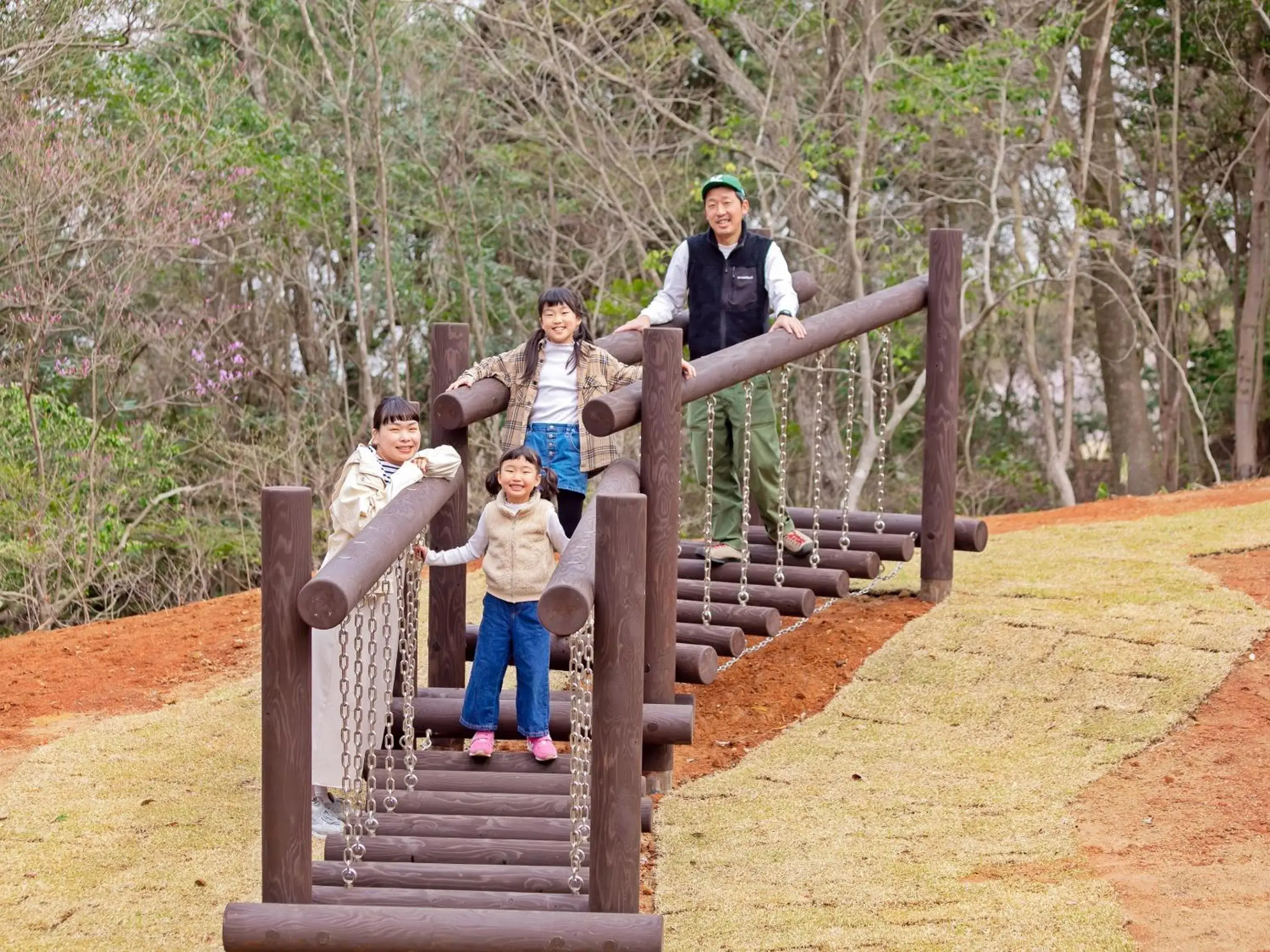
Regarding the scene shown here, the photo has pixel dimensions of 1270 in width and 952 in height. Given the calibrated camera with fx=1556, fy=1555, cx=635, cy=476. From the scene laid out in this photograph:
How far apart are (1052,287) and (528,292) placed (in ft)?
18.1

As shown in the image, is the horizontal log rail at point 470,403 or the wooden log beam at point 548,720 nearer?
the wooden log beam at point 548,720

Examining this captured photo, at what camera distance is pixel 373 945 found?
400cm

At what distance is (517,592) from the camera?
516 cm

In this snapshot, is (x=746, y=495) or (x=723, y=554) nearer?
(x=746, y=495)

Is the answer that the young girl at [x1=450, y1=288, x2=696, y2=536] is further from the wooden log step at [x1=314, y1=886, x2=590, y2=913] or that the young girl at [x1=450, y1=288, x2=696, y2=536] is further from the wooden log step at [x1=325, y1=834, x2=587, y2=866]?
the wooden log step at [x1=314, y1=886, x2=590, y2=913]

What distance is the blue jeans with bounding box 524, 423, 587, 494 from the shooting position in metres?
5.91

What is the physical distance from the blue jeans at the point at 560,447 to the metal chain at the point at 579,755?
127 cm

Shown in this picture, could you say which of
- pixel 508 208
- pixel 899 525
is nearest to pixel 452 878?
pixel 899 525

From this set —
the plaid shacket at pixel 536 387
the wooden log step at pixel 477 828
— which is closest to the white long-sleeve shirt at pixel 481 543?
the plaid shacket at pixel 536 387

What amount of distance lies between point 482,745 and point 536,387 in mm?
1419

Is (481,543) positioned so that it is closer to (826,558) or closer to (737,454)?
(737,454)

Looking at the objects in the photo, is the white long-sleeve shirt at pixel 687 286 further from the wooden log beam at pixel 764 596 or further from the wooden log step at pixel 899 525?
the wooden log step at pixel 899 525

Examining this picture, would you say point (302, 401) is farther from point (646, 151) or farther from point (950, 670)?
point (950, 670)

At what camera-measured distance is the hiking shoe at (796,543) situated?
23.2ft
